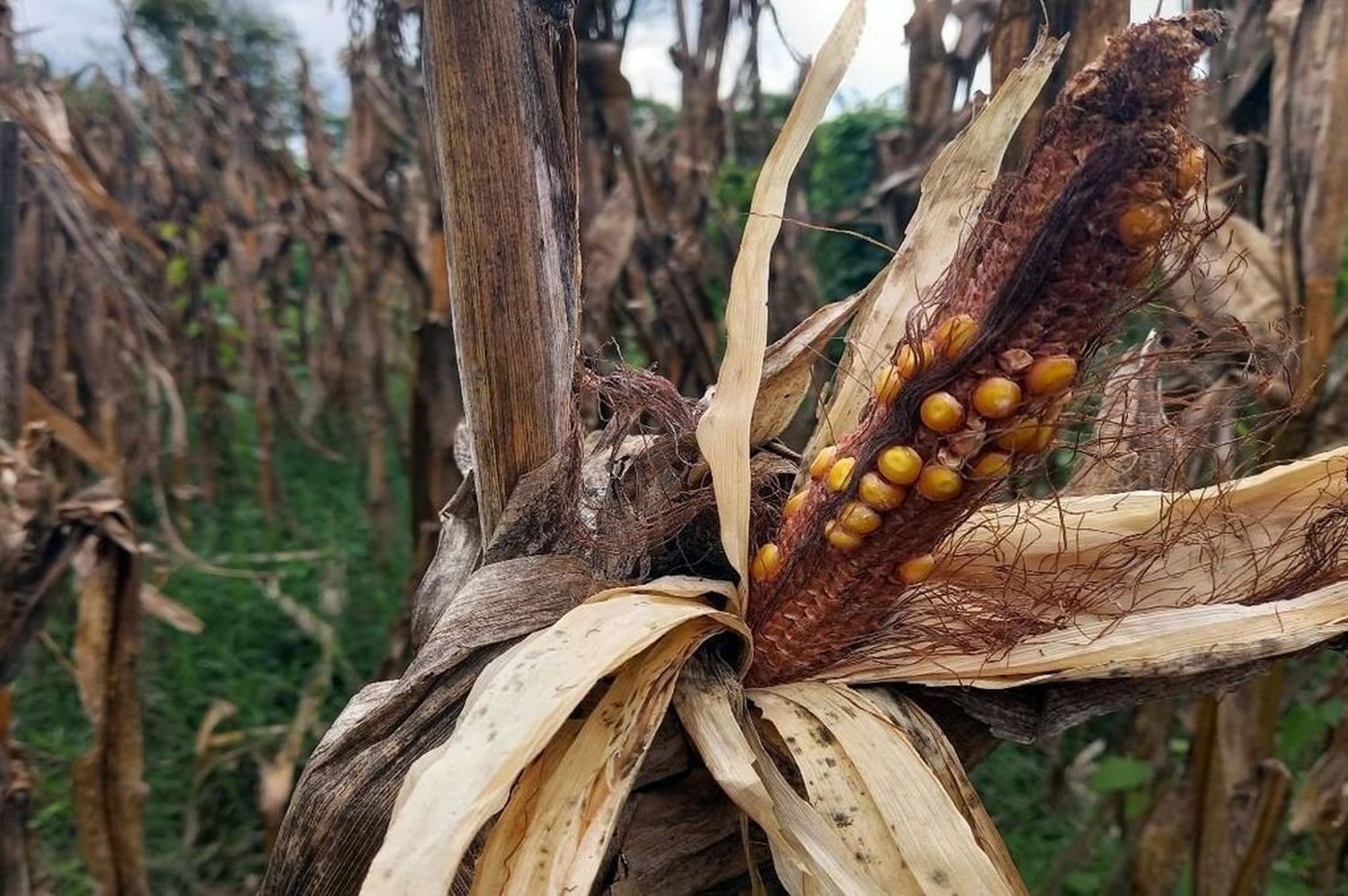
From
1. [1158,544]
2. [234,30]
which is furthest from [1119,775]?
[234,30]

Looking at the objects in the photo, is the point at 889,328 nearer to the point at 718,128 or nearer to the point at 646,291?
the point at 646,291

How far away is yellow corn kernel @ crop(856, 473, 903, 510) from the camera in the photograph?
1.59 feet

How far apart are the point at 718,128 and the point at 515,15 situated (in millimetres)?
2305

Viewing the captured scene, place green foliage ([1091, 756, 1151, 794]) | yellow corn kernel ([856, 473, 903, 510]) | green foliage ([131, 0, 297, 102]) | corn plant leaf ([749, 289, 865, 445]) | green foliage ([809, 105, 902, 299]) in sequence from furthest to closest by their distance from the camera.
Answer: green foliage ([131, 0, 297, 102])
green foliage ([809, 105, 902, 299])
green foliage ([1091, 756, 1151, 794])
corn plant leaf ([749, 289, 865, 445])
yellow corn kernel ([856, 473, 903, 510])

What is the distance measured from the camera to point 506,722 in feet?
1.42

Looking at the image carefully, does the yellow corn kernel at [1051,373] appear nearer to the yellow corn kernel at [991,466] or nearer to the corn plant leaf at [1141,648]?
the yellow corn kernel at [991,466]

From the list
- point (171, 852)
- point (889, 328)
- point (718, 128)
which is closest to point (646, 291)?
point (718, 128)

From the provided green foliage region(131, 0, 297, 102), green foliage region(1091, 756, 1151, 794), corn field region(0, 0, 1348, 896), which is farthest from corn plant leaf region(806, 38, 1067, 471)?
green foliage region(131, 0, 297, 102)

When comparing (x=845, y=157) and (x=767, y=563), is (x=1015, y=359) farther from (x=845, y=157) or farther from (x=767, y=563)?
(x=845, y=157)

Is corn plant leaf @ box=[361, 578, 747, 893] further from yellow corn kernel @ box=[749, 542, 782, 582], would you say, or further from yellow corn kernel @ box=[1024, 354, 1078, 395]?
yellow corn kernel @ box=[1024, 354, 1078, 395]

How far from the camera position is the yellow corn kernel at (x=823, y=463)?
529 millimetres

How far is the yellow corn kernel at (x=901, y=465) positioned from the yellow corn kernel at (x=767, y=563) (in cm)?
10

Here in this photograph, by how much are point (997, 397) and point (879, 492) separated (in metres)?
0.08

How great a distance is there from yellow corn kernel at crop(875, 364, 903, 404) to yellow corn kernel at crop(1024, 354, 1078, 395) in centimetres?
6
